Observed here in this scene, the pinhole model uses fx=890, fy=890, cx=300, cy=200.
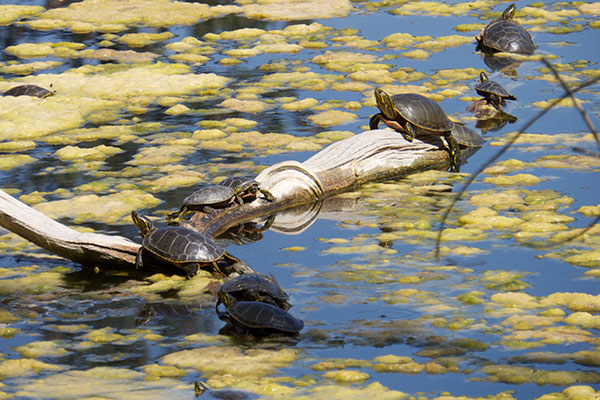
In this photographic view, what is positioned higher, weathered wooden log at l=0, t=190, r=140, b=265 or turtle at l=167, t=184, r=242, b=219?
turtle at l=167, t=184, r=242, b=219

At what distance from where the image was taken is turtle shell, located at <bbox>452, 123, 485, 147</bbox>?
10.7 m

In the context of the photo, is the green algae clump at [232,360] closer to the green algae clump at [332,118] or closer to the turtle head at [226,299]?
the turtle head at [226,299]

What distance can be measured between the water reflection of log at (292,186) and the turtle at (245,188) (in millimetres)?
91

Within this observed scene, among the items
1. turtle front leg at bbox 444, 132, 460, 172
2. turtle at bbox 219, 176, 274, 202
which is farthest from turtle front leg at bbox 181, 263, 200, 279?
turtle front leg at bbox 444, 132, 460, 172

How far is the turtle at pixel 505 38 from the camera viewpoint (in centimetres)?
1502

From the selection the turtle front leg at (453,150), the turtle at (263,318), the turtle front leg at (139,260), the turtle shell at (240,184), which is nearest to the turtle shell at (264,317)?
the turtle at (263,318)

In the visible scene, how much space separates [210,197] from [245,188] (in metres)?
0.39

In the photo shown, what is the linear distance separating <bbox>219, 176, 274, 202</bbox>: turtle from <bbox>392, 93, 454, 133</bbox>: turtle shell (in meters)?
2.11

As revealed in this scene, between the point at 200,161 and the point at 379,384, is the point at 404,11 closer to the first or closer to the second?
the point at 200,161

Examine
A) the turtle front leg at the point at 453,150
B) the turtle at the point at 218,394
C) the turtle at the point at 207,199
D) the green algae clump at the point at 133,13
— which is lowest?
the turtle at the point at 218,394

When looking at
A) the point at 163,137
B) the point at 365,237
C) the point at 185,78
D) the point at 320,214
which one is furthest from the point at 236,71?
the point at 365,237

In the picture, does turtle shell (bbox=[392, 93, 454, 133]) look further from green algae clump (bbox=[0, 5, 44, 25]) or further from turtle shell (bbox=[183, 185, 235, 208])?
green algae clump (bbox=[0, 5, 44, 25])

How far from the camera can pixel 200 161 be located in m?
10.5

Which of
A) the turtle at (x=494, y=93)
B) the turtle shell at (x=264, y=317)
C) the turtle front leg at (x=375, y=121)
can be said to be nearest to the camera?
the turtle shell at (x=264, y=317)
